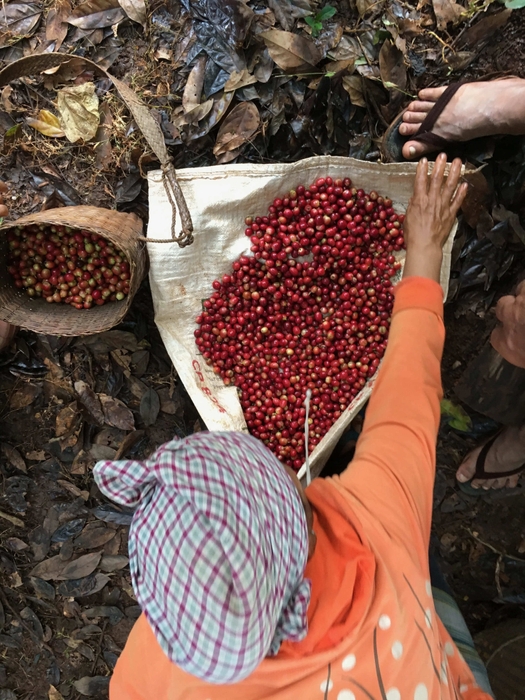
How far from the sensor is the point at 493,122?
1794mm

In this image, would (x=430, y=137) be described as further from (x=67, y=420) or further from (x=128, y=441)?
(x=67, y=420)

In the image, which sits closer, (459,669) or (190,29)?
(459,669)

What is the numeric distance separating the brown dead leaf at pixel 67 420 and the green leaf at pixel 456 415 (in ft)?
6.13

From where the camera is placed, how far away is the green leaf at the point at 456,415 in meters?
2.33

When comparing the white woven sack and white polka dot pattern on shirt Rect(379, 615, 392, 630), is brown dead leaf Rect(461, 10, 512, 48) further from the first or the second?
white polka dot pattern on shirt Rect(379, 615, 392, 630)

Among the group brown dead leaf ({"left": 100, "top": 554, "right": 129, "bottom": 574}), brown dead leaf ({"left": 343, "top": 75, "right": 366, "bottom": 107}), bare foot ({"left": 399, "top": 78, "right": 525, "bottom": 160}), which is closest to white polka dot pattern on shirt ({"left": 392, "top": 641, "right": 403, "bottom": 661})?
bare foot ({"left": 399, "top": 78, "right": 525, "bottom": 160})

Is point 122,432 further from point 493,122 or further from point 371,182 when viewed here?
point 493,122

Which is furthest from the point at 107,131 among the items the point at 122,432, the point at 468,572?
the point at 468,572

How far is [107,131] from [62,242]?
621 millimetres

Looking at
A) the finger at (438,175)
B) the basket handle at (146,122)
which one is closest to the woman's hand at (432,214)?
the finger at (438,175)

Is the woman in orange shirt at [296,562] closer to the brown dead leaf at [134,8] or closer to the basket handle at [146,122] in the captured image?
the basket handle at [146,122]

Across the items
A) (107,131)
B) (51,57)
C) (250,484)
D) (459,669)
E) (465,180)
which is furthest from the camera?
(107,131)

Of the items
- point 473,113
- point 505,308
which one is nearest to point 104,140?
point 473,113

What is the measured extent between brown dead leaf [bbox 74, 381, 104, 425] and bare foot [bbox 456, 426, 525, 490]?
6.09 ft
